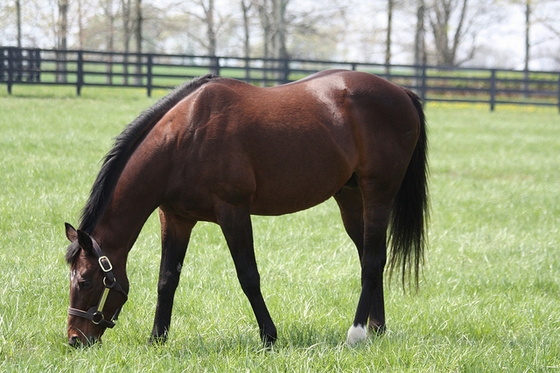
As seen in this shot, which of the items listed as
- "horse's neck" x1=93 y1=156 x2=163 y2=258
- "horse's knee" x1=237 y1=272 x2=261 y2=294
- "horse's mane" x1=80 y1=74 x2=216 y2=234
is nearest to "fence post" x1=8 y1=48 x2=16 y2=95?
"horse's mane" x1=80 y1=74 x2=216 y2=234

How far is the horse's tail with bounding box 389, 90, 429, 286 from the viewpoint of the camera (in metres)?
4.59

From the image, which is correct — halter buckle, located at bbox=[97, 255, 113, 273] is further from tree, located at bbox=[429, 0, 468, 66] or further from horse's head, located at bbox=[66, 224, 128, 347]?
tree, located at bbox=[429, 0, 468, 66]

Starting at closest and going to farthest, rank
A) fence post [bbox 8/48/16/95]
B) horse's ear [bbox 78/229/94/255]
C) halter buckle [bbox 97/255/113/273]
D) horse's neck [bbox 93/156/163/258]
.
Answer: horse's ear [bbox 78/229/94/255] < halter buckle [bbox 97/255/113/273] < horse's neck [bbox 93/156/163/258] < fence post [bbox 8/48/16/95]

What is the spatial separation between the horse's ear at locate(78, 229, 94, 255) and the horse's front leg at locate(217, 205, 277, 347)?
70 centimetres

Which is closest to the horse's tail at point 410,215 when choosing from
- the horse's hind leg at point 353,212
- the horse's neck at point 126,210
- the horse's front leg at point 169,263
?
the horse's hind leg at point 353,212

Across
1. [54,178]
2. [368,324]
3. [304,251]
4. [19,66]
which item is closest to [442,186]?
[304,251]

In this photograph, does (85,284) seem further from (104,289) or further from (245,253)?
(245,253)

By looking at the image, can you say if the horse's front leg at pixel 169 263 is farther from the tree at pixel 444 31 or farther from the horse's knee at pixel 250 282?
the tree at pixel 444 31

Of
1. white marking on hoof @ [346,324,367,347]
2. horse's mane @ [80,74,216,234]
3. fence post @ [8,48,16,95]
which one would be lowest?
white marking on hoof @ [346,324,367,347]

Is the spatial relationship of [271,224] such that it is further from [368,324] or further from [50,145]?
[50,145]

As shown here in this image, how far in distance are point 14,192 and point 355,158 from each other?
4.72m

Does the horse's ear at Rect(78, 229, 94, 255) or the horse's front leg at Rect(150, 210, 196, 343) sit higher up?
the horse's ear at Rect(78, 229, 94, 255)

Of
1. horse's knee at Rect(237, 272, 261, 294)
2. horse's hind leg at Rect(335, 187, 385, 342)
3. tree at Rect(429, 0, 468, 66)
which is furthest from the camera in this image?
tree at Rect(429, 0, 468, 66)

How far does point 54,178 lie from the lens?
8.30 m
